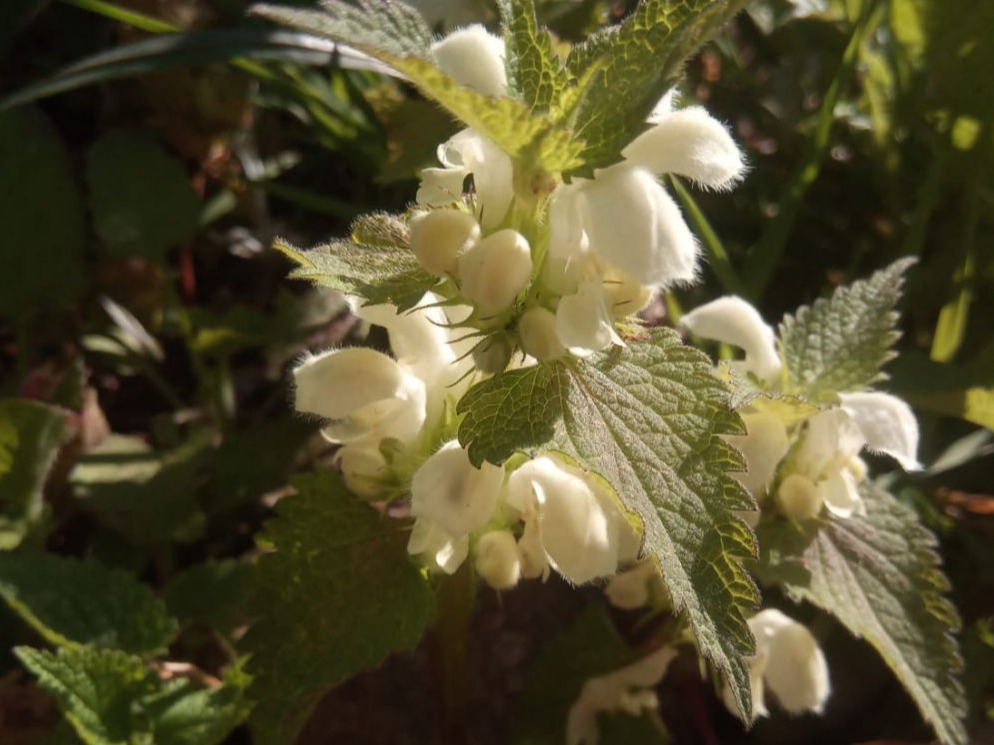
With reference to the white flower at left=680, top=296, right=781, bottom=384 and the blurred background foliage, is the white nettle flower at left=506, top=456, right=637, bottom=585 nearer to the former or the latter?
the white flower at left=680, top=296, right=781, bottom=384

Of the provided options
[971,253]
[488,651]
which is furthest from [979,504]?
[488,651]

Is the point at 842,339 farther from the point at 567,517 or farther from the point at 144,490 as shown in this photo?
the point at 144,490

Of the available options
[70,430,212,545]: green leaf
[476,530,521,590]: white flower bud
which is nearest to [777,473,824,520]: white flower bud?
[476,530,521,590]: white flower bud

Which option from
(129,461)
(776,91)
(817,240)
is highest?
(776,91)

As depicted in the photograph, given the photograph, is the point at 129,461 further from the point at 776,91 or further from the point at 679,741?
the point at 776,91

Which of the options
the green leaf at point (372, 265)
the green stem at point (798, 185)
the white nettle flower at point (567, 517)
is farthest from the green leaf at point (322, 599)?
the green stem at point (798, 185)

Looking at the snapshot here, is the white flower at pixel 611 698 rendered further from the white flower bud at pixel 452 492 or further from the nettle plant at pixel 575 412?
the white flower bud at pixel 452 492

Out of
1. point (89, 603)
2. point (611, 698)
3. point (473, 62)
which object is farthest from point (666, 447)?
point (89, 603)
